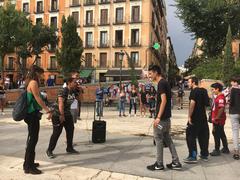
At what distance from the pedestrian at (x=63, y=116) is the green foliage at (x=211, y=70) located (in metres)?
29.7

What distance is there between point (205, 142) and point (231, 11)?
35.3 metres

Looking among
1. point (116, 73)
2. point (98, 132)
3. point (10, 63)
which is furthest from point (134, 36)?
point (98, 132)

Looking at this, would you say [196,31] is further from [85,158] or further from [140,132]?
[85,158]

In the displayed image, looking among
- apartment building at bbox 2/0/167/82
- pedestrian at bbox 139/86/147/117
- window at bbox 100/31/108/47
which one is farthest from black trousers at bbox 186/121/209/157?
window at bbox 100/31/108/47

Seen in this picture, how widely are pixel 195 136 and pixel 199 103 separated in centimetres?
66

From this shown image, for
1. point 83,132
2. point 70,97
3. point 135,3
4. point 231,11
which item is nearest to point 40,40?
point 135,3

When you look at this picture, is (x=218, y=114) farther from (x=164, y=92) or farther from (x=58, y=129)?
(x=58, y=129)

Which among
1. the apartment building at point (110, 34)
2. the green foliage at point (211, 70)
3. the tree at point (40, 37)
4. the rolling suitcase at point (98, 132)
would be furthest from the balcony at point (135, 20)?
the rolling suitcase at point (98, 132)

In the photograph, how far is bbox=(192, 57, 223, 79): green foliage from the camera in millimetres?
37125

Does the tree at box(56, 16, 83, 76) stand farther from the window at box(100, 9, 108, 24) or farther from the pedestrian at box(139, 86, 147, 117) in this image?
the pedestrian at box(139, 86, 147, 117)

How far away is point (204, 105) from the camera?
26.6 feet

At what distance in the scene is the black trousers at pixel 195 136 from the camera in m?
7.93

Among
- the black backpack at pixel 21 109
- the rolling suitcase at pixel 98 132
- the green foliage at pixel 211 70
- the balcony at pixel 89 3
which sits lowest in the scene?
the rolling suitcase at pixel 98 132

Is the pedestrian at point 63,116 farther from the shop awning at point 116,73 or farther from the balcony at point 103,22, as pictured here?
the balcony at point 103,22
